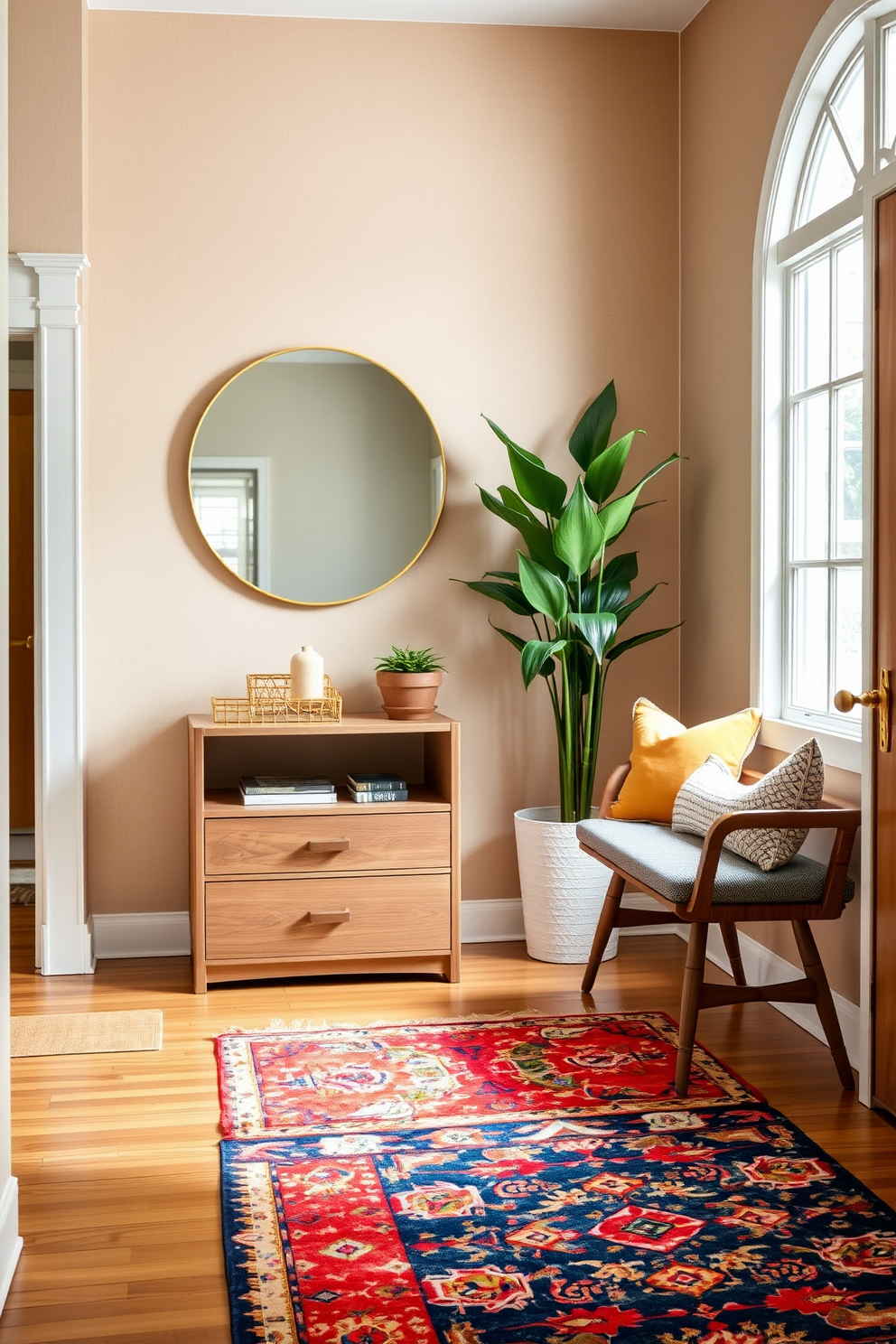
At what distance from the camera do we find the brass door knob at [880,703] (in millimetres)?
2738

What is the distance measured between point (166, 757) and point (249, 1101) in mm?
1510

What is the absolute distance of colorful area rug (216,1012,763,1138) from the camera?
2.78 meters

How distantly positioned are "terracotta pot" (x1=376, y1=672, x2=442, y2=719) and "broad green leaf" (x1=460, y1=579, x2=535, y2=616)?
0.32 m

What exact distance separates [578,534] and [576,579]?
0.53ft

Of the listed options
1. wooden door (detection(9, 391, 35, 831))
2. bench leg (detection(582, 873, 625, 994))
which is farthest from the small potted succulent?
wooden door (detection(9, 391, 35, 831))

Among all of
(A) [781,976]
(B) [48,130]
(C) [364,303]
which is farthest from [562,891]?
(B) [48,130]

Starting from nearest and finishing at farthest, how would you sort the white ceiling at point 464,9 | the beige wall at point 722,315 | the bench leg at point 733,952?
the bench leg at point 733,952, the beige wall at point 722,315, the white ceiling at point 464,9

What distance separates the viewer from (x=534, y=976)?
12.6ft

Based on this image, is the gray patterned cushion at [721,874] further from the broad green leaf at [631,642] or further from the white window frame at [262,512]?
the white window frame at [262,512]

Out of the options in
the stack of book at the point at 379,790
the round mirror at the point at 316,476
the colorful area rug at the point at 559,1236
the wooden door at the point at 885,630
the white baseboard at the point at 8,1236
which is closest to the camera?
the colorful area rug at the point at 559,1236

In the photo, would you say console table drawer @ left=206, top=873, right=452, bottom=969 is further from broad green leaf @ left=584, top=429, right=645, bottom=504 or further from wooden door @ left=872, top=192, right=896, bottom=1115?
wooden door @ left=872, top=192, right=896, bottom=1115

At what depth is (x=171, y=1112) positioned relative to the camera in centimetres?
282

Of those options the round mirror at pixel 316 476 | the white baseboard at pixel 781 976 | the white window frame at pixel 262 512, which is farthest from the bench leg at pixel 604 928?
the white window frame at pixel 262 512

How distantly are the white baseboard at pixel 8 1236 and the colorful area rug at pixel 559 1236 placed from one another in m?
0.35
